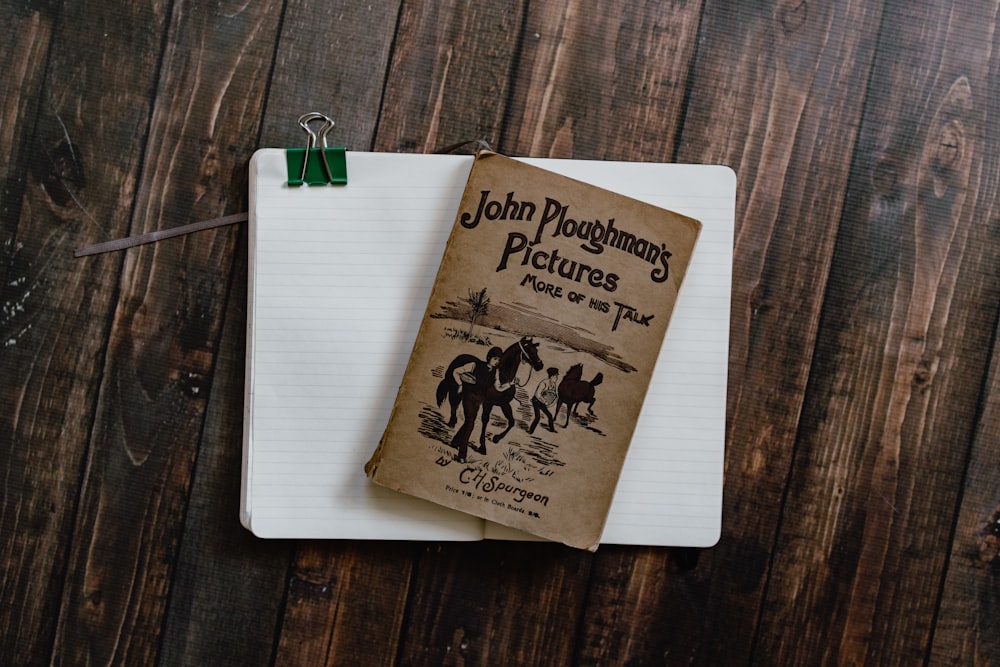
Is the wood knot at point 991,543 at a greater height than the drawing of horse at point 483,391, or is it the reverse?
the drawing of horse at point 483,391

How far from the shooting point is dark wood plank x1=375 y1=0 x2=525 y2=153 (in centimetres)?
67

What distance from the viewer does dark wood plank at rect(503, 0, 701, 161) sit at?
0.67 meters

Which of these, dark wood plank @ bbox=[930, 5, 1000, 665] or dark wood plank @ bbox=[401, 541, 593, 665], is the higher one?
dark wood plank @ bbox=[930, 5, 1000, 665]

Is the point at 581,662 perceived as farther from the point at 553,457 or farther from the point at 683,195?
the point at 683,195

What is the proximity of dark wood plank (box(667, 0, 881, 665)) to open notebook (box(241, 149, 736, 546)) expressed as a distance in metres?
0.08

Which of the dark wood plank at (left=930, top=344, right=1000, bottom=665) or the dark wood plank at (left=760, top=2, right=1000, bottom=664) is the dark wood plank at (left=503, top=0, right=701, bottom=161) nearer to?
the dark wood plank at (left=760, top=2, right=1000, bottom=664)

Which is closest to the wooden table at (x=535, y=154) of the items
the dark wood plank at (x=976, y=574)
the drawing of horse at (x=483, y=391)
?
the dark wood plank at (x=976, y=574)

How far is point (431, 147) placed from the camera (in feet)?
2.19

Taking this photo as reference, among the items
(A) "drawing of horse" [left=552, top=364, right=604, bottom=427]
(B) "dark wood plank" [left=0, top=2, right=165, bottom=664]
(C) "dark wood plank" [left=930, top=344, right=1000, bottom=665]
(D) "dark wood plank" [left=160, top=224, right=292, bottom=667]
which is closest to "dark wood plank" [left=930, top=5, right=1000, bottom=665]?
(C) "dark wood plank" [left=930, top=344, right=1000, bottom=665]

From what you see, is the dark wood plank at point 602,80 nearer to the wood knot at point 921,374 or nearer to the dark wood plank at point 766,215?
the dark wood plank at point 766,215

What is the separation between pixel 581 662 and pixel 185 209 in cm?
53

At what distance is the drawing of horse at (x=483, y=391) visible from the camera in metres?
0.63

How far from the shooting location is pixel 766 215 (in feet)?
2.22

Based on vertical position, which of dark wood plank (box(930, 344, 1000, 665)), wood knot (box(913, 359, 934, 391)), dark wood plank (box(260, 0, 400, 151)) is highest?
dark wood plank (box(260, 0, 400, 151))
